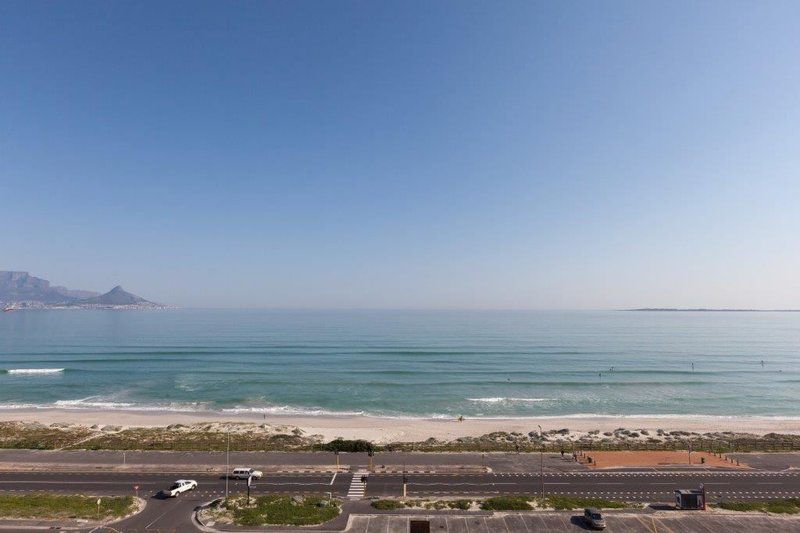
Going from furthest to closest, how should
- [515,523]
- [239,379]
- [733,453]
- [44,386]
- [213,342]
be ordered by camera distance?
[213,342] < [239,379] < [44,386] < [733,453] < [515,523]

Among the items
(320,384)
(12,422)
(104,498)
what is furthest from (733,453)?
(12,422)

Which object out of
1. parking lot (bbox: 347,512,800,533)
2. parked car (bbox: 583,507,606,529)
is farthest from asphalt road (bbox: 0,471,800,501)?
parked car (bbox: 583,507,606,529)

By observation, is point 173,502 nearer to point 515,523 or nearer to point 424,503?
point 424,503

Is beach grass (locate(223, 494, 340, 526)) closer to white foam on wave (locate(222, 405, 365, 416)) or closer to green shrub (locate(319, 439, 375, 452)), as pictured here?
green shrub (locate(319, 439, 375, 452))

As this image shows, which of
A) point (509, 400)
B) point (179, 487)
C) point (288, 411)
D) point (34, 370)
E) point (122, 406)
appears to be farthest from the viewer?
point (34, 370)

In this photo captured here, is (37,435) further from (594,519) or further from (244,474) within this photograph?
(594,519)

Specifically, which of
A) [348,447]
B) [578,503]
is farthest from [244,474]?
[578,503]
